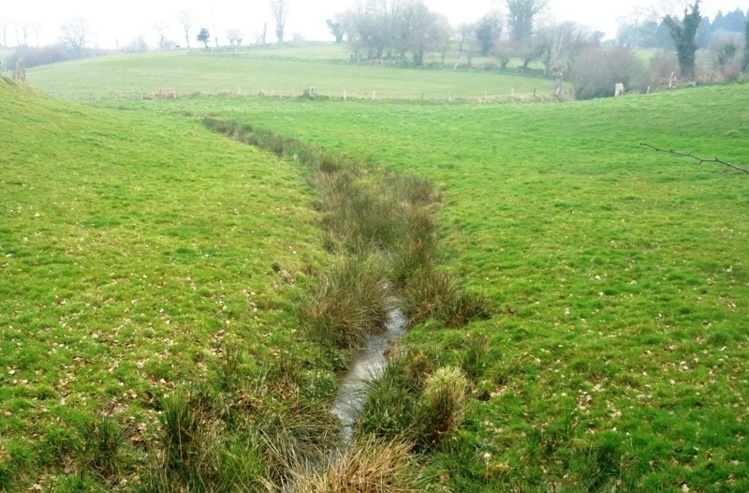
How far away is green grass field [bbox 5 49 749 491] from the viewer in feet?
27.9

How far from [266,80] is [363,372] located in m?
69.0

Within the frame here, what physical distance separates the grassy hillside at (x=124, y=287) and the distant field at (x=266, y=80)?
1436 inches

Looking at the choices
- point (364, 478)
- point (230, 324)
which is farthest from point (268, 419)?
point (230, 324)

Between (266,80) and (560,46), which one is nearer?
(266,80)

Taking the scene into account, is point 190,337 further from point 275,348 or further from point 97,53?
point 97,53

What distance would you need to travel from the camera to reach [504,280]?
46.6 feet

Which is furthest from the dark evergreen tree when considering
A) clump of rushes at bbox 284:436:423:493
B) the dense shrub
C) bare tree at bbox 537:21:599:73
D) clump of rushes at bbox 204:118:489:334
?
clump of rushes at bbox 284:436:423:493

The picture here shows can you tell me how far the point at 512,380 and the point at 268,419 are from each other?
4.30 metres

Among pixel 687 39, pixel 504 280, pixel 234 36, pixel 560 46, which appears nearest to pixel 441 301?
pixel 504 280

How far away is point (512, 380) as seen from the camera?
A: 34.0 feet

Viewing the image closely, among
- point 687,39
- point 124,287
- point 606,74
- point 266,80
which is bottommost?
point 124,287

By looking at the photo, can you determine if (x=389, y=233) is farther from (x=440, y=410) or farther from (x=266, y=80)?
(x=266, y=80)

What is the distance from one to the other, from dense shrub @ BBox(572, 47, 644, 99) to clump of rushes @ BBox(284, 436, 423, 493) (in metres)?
58.7

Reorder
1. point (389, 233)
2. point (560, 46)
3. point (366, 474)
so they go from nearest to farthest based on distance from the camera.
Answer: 1. point (366, 474)
2. point (389, 233)
3. point (560, 46)
